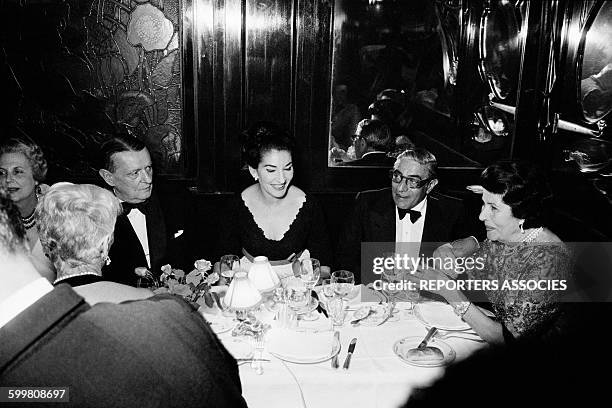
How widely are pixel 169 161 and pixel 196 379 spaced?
2.97 m

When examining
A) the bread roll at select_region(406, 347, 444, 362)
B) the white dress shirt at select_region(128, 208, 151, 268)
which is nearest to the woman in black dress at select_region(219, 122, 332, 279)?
the white dress shirt at select_region(128, 208, 151, 268)

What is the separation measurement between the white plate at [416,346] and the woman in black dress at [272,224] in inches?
46.8

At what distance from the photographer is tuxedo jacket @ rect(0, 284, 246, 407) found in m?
0.90

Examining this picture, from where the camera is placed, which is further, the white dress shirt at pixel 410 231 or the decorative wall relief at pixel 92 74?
the decorative wall relief at pixel 92 74

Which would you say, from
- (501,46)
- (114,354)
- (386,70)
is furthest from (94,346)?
(501,46)

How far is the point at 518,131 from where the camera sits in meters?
4.16

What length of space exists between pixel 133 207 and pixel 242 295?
136 cm

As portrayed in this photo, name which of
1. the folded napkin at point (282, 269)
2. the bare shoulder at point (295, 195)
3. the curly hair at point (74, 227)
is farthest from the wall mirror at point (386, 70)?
the curly hair at point (74, 227)

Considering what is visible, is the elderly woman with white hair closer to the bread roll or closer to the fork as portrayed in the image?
the fork

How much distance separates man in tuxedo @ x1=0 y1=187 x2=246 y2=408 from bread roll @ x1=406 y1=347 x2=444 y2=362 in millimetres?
966

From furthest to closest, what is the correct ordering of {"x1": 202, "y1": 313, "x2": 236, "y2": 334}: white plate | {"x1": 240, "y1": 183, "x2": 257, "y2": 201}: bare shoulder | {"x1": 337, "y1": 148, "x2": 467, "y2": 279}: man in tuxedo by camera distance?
1. {"x1": 240, "y1": 183, "x2": 257, "y2": 201}: bare shoulder
2. {"x1": 337, "y1": 148, "x2": 467, "y2": 279}: man in tuxedo
3. {"x1": 202, "y1": 313, "x2": 236, "y2": 334}: white plate

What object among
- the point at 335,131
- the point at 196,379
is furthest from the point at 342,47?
the point at 196,379

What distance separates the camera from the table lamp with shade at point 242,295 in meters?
1.87

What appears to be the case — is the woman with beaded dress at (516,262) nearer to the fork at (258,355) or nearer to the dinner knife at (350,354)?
the dinner knife at (350,354)
